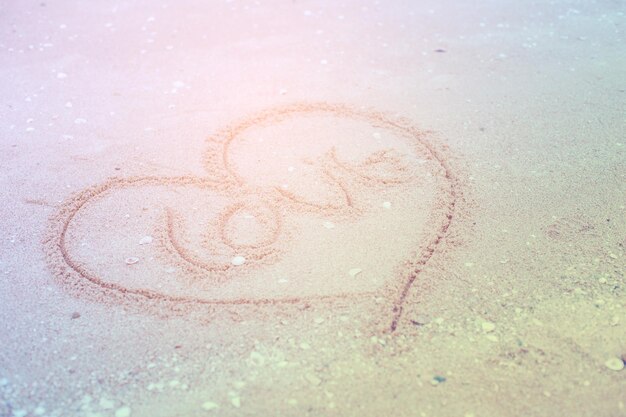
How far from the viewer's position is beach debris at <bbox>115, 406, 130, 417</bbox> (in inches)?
79.5

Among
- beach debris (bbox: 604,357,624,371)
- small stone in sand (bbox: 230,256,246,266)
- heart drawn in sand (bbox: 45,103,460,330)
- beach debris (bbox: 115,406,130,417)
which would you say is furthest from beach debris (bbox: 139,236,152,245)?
beach debris (bbox: 604,357,624,371)

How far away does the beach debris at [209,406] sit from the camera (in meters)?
2.04

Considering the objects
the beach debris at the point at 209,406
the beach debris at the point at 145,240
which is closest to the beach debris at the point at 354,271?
the beach debris at the point at 209,406

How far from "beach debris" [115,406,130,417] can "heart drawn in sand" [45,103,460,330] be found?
1.75ft

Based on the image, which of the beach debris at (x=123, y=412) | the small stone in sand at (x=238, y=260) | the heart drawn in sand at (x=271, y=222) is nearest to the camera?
the beach debris at (x=123, y=412)

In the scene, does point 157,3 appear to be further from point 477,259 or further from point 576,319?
point 576,319

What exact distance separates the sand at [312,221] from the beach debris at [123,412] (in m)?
0.03

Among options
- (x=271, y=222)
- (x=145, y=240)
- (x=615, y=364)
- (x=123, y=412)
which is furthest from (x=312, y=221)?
(x=615, y=364)

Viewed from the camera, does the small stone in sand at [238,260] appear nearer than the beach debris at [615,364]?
No

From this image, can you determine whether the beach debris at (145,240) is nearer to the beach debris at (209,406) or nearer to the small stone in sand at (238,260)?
the small stone in sand at (238,260)

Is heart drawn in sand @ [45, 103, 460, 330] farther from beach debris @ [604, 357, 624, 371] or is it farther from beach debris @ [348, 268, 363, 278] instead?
beach debris @ [604, 357, 624, 371]

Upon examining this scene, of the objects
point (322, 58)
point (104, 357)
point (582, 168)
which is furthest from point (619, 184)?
point (104, 357)

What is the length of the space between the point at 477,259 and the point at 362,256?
0.56 meters

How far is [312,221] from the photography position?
2900 millimetres
